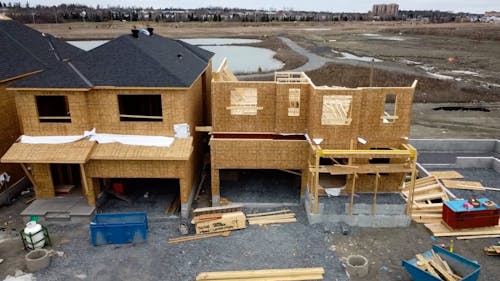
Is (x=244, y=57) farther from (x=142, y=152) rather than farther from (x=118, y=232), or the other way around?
(x=118, y=232)

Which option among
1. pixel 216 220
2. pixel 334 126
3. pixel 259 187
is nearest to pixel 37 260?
pixel 216 220

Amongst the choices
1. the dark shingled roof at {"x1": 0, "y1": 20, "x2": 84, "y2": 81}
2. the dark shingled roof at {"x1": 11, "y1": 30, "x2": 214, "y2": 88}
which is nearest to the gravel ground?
the dark shingled roof at {"x1": 11, "y1": 30, "x2": 214, "y2": 88}

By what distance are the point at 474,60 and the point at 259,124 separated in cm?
6189

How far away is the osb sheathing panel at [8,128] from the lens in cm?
1966

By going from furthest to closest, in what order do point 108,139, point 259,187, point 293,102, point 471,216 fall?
point 259,187 < point 293,102 < point 108,139 < point 471,216

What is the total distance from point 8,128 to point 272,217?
48.1 feet

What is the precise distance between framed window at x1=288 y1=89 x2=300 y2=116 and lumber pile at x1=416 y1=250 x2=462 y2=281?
8.32m

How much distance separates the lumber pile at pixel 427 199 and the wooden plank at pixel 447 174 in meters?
1.57

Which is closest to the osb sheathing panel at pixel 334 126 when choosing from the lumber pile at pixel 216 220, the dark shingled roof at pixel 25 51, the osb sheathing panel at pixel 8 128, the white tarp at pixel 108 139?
the lumber pile at pixel 216 220

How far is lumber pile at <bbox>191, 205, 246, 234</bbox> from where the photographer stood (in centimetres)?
1684

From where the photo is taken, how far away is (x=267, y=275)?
13.8 m

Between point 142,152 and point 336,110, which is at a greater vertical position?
point 336,110

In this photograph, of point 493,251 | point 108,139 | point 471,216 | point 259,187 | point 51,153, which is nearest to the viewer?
point 493,251

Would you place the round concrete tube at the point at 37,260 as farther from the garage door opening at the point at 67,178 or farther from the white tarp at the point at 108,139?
the white tarp at the point at 108,139
